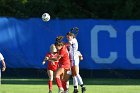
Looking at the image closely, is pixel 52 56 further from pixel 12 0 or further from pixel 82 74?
pixel 12 0

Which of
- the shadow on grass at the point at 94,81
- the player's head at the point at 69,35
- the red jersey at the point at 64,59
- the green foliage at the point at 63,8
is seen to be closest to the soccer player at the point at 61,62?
the red jersey at the point at 64,59

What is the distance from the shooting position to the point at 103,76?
101 feet

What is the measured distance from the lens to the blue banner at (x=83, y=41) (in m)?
30.5

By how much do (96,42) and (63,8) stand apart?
3.82 metres

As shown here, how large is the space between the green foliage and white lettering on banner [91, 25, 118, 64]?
2.48 m

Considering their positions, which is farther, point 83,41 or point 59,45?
point 83,41

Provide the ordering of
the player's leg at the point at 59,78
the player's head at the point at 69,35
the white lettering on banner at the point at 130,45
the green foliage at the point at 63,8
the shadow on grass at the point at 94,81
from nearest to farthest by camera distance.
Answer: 1. the player's leg at the point at 59,78
2. the player's head at the point at 69,35
3. the shadow on grass at the point at 94,81
4. the white lettering on banner at the point at 130,45
5. the green foliage at the point at 63,8

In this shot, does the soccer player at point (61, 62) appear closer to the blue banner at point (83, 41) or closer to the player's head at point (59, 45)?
the player's head at point (59, 45)

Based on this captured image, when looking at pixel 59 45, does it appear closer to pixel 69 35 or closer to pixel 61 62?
pixel 61 62

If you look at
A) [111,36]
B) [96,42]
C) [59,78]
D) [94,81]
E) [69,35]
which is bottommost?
[94,81]

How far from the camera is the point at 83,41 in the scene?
100 feet

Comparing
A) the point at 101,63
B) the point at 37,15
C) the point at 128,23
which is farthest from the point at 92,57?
the point at 37,15

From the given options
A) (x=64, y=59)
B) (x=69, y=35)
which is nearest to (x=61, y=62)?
(x=64, y=59)

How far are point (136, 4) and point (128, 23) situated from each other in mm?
2612
